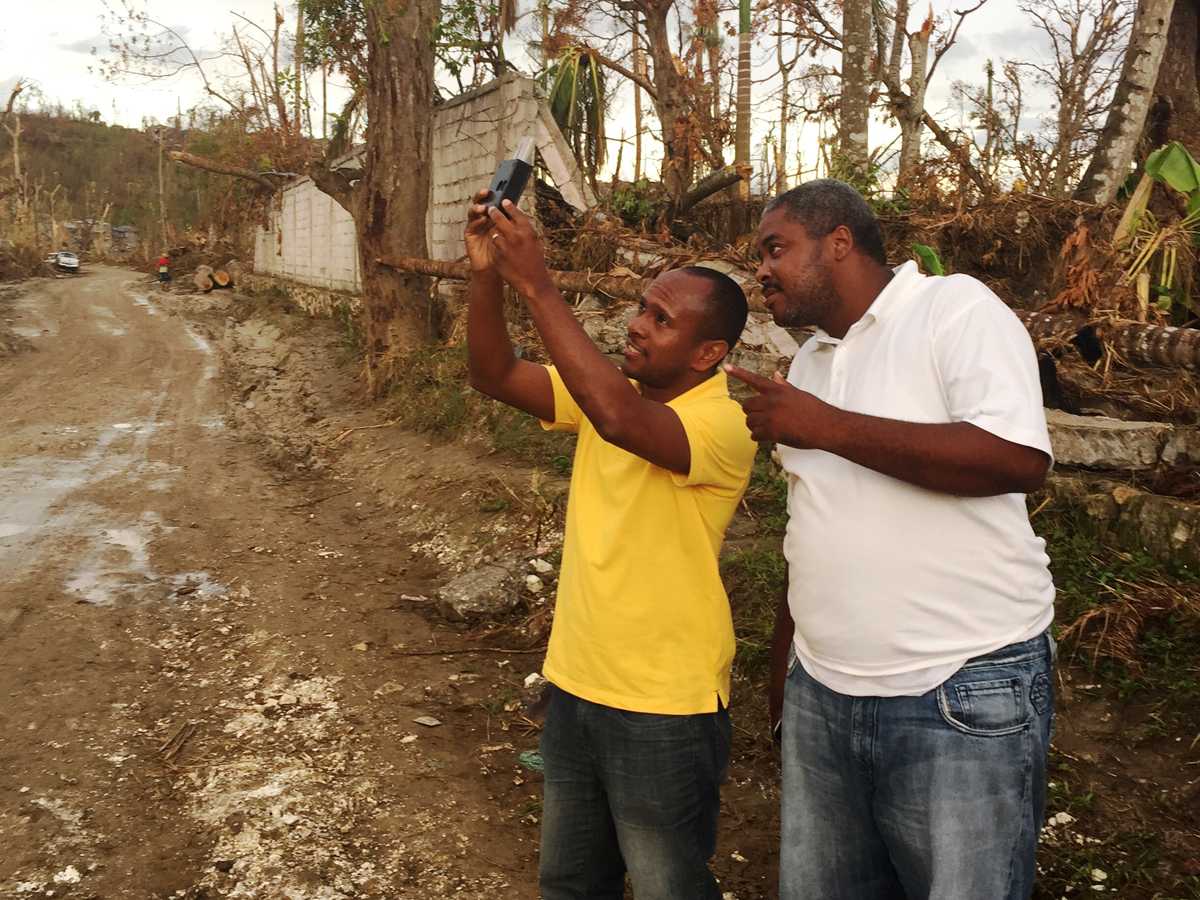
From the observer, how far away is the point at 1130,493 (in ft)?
13.6

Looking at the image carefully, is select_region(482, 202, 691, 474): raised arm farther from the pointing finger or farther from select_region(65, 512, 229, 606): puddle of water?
select_region(65, 512, 229, 606): puddle of water

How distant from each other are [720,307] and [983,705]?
922 millimetres

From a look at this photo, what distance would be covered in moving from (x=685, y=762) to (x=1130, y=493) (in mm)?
3064

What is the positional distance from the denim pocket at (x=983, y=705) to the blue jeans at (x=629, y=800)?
21.6 inches

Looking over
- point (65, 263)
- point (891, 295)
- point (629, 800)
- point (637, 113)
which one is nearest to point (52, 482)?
point (629, 800)

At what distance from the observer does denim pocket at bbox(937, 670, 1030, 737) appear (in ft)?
5.15

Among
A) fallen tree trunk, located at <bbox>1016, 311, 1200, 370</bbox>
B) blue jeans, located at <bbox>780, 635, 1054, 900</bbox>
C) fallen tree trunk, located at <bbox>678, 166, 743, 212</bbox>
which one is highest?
fallen tree trunk, located at <bbox>678, 166, 743, 212</bbox>

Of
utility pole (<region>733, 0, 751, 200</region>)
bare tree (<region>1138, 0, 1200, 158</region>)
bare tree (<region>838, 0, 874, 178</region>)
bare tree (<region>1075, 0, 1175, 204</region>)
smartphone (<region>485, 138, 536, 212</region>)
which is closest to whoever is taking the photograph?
smartphone (<region>485, 138, 536, 212</region>)

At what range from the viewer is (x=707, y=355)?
2074mm

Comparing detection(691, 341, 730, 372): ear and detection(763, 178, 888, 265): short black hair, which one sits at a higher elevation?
detection(763, 178, 888, 265): short black hair

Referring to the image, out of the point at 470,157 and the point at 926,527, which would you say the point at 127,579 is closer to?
the point at 926,527

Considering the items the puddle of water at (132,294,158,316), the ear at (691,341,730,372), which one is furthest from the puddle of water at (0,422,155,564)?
the puddle of water at (132,294,158,316)

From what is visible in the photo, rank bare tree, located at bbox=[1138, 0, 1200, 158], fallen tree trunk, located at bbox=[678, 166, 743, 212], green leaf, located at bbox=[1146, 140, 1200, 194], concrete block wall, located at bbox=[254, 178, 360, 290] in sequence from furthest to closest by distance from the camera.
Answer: concrete block wall, located at bbox=[254, 178, 360, 290] → fallen tree trunk, located at bbox=[678, 166, 743, 212] → bare tree, located at bbox=[1138, 0, 1200, 158] → green leaf, located at bbox=[1146, 140, 1200, 194]

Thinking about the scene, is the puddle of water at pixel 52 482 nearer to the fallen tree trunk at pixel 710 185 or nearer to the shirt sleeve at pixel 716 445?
the shirt sleeve at pixel 716 445
